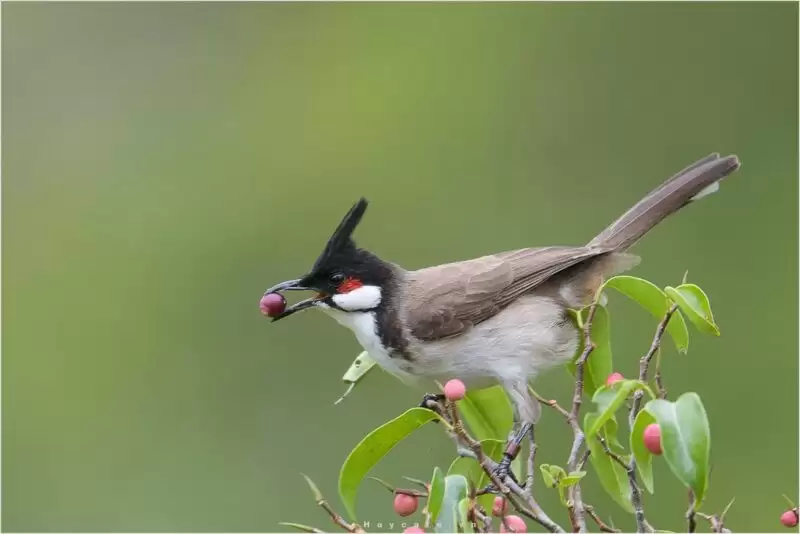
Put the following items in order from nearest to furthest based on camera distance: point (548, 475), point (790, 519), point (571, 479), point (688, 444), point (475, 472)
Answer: point (688, 444), point (571, 479), point (548, 475), point (790, 519), point (475, 472)

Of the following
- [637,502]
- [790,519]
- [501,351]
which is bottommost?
[790,519]

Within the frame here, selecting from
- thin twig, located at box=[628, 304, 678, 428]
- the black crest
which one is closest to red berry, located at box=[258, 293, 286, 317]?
the black crest

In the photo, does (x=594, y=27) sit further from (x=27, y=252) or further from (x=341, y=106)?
(x=27, y=252)

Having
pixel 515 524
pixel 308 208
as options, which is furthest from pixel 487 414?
pixel 308 208

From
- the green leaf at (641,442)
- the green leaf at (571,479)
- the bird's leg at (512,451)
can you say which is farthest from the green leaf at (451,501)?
the bird's leg at (512,451)

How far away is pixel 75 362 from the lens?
5.50 metres

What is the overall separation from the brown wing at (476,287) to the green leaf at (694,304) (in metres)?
0.89

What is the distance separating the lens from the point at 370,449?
207cm

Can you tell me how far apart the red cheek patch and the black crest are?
77mm

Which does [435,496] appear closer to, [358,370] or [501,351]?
[358,370]

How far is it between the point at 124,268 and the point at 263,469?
139cm

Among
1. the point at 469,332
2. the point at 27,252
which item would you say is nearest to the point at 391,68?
the point at 27,252

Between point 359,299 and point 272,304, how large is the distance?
281 millimetres

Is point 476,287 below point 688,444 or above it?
above
